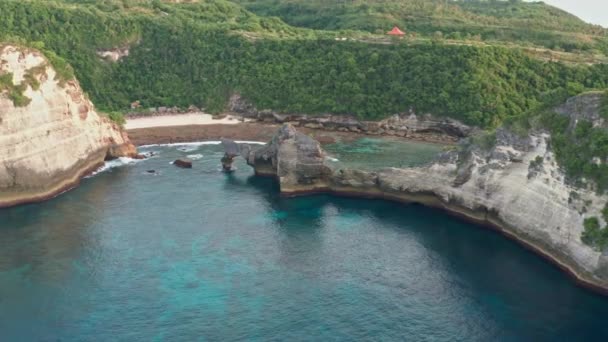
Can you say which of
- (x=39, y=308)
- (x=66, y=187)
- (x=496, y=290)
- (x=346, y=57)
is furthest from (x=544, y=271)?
(x=346, y=57)

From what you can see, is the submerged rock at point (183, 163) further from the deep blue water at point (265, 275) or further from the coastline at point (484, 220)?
the coastline at point (484, 220)

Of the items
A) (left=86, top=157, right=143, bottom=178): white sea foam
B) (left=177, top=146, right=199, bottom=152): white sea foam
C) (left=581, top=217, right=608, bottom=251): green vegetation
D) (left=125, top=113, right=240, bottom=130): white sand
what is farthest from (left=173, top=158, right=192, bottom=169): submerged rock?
(left=581, top=217, right=608, bottom=251): green vegetation

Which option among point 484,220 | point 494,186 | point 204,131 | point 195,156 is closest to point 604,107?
point 494,186

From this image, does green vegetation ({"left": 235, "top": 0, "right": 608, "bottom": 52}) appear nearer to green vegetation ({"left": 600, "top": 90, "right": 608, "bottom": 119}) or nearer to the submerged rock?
the submerged rock

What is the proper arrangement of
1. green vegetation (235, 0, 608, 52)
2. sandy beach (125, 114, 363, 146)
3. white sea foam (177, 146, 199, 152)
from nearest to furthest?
white sea foam (177, 146, 199, 152), sandy beach (125, 114, 363, 146), green vegetation (235, 0, 608, 52)

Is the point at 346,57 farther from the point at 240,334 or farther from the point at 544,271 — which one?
the point at 240,334
